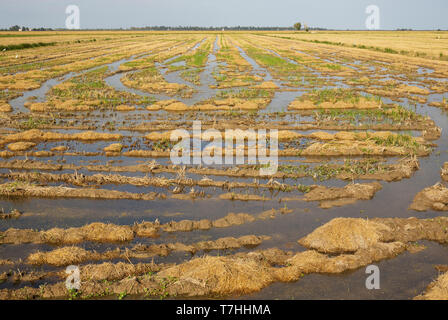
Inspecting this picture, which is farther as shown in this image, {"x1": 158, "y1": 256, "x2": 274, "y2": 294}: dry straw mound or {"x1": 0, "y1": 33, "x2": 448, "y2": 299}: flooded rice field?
{"x1": 0, "y1": 33, "x2": 448, "y2": 299}: flooded rice field

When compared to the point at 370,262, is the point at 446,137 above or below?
above

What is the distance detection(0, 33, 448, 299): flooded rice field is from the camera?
8.05 meters

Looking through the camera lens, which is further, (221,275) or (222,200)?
(222,200)

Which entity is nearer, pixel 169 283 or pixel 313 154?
pixel 169 283

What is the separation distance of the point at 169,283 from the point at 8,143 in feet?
45.3

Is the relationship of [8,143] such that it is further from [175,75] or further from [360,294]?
[175,75]

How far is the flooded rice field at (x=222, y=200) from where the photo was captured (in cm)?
805

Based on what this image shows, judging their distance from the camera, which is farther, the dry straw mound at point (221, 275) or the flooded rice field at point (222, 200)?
the flooded rice field at point (222, 200)

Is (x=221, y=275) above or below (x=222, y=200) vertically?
below

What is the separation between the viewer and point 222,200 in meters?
11.9

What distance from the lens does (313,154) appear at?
1573 cm

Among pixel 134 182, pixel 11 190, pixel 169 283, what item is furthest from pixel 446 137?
pixel 11 190
